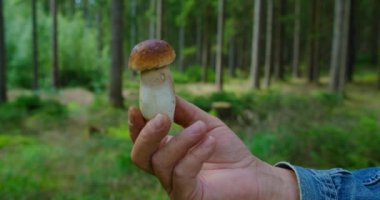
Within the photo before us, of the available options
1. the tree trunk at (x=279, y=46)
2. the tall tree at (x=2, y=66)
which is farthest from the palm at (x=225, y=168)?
the tree trunk at (x=279, y=46)

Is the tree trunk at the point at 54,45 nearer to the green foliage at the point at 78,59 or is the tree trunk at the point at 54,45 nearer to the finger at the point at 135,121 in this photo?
the green foliage at the point at 78,59

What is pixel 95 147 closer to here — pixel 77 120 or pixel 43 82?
pixel 77 120

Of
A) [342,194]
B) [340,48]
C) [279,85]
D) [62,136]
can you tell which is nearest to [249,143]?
[62,136]

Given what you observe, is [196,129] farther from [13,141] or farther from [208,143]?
[13,141]

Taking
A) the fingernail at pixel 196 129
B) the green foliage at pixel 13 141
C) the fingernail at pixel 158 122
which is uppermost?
the fingernail at pixel 158 122

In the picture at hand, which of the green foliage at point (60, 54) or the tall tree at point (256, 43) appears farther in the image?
the green foliage at point (60, 54)

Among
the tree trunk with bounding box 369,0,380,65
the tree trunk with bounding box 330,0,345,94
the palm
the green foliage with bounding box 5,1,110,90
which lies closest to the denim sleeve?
the palm

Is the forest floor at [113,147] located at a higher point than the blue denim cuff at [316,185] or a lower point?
lower
